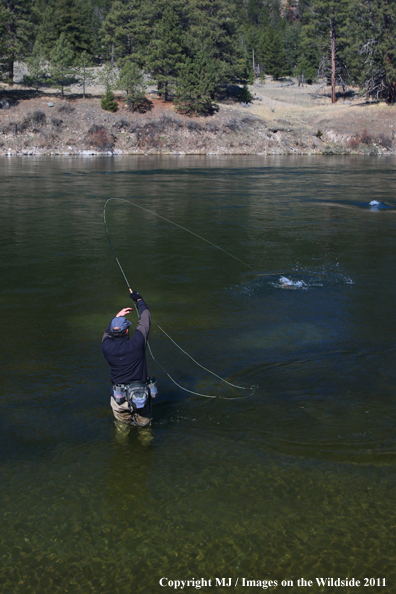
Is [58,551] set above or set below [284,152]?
below

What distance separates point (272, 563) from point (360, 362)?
468 centimetres

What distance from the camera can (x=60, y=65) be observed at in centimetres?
7019

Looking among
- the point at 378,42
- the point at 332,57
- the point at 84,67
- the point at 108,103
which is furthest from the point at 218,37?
the point at 378,42

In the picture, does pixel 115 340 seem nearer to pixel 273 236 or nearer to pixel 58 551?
pixel 58 551

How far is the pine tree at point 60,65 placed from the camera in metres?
69.6

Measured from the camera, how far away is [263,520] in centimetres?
516

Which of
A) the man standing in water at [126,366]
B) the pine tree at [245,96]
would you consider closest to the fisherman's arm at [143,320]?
the man standing in water at [126,366]

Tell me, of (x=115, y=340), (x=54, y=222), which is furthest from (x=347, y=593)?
(x=54, y=222)

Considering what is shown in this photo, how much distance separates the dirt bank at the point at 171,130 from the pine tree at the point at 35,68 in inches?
65.9

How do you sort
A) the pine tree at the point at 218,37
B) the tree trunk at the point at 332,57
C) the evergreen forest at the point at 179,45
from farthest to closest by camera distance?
the tree trunk at the point at 332,57, the pine tree at the point at 218,37, the evergreen forest at the point at 179,45

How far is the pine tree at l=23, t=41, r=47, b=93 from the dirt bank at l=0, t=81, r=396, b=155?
1.67 m

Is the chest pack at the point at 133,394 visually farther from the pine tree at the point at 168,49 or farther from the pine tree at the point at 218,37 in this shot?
the pine tree at the point at 218,37

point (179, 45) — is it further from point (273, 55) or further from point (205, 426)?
point (205, 426)

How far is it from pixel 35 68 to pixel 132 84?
499 inches
